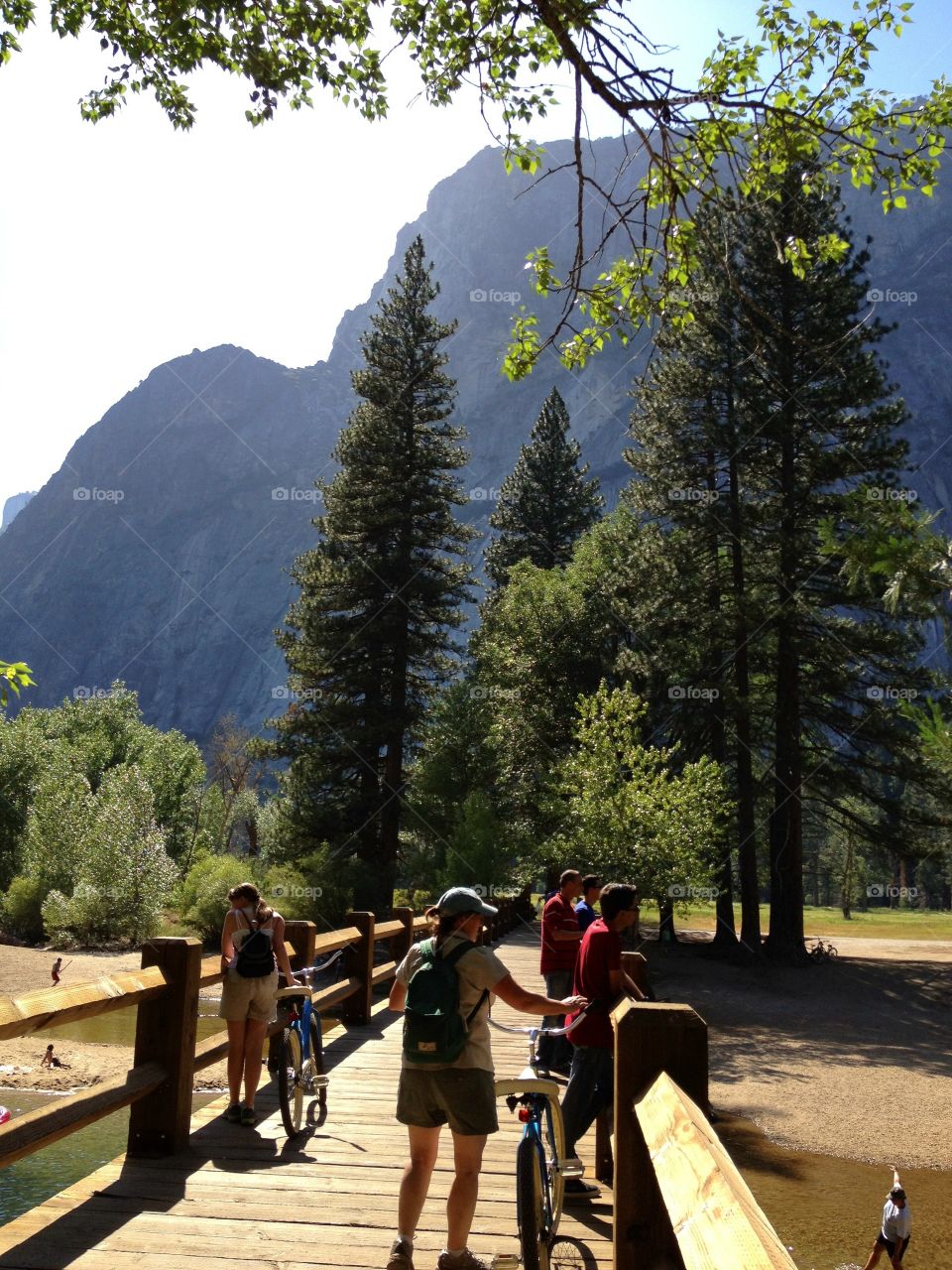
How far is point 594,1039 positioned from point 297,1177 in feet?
5.68

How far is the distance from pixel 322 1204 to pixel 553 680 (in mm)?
31588

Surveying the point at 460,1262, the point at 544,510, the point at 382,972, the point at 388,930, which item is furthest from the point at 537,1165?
the point at 544,510

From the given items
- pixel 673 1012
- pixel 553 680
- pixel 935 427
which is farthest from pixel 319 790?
pixel 935 427

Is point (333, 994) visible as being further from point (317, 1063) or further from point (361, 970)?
point (317, 1063)

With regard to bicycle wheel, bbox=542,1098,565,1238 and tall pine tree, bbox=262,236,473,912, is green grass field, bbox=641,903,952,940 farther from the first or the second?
bicycle wheel, bbox=542,1098,565,1238

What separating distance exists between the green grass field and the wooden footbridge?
39391 mm

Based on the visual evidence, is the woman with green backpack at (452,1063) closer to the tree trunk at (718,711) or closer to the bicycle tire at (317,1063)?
the bicycle tire at (317,1063)

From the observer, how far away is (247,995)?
654cm

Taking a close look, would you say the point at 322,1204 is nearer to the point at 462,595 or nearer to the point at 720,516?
the point at 720,516

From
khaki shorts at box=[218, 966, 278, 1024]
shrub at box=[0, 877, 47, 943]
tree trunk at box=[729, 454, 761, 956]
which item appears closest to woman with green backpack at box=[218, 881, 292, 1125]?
khaki shorts at box=[218, 966, 278, 1024]

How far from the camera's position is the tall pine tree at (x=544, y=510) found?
48.6 meters

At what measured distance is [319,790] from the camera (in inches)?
1342

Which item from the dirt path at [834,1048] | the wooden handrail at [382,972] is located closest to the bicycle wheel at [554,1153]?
the wooden handrail at [382,972]

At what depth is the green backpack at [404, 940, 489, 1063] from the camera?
407 cm
